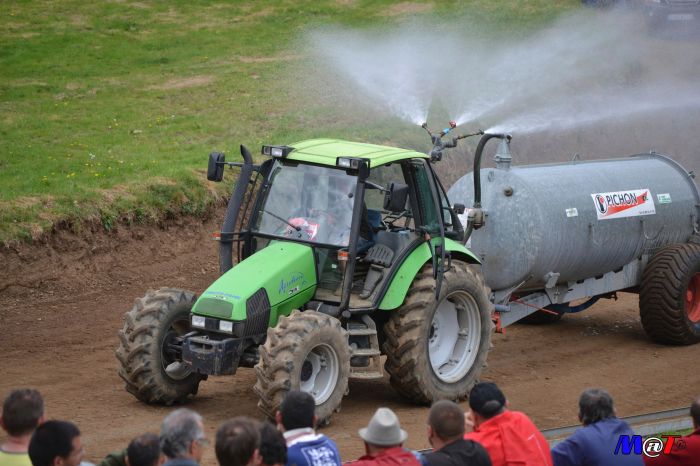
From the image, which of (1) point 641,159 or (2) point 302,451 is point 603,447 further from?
(1) point 641,159

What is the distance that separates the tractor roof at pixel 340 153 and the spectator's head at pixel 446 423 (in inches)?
194

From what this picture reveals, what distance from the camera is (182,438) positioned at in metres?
5.77

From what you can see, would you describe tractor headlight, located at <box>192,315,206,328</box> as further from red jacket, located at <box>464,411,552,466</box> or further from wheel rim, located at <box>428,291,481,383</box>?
red jacket, located at <box>464,411,552,466</box>

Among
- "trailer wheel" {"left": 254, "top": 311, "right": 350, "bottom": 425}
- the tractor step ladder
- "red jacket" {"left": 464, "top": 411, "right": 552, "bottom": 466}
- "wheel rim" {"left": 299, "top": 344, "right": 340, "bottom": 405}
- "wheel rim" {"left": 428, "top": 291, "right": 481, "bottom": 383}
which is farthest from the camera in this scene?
"wheel rim" {"left": 428, "top": 291, "right": 481, "bottom": 383}

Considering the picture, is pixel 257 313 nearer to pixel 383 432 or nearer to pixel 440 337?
pixel 440 337

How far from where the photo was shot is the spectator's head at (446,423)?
6355 millimetres

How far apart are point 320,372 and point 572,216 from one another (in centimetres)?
458

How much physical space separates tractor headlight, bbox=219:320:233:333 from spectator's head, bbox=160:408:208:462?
4536 millimetres

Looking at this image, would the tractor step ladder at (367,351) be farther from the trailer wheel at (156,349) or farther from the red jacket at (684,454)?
the red jacket at (684,454)

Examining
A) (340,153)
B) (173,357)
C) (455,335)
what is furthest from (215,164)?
(455,335)

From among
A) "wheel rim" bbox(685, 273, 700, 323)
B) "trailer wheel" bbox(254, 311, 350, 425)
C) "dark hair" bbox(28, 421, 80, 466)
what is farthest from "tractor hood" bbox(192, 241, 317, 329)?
A: "wheel rim" bbox(685, 273, 700, 323)

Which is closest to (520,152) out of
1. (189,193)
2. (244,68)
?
(244,68)

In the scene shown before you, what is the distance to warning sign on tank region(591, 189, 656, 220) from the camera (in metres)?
14.0

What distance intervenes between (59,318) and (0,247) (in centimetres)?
148
